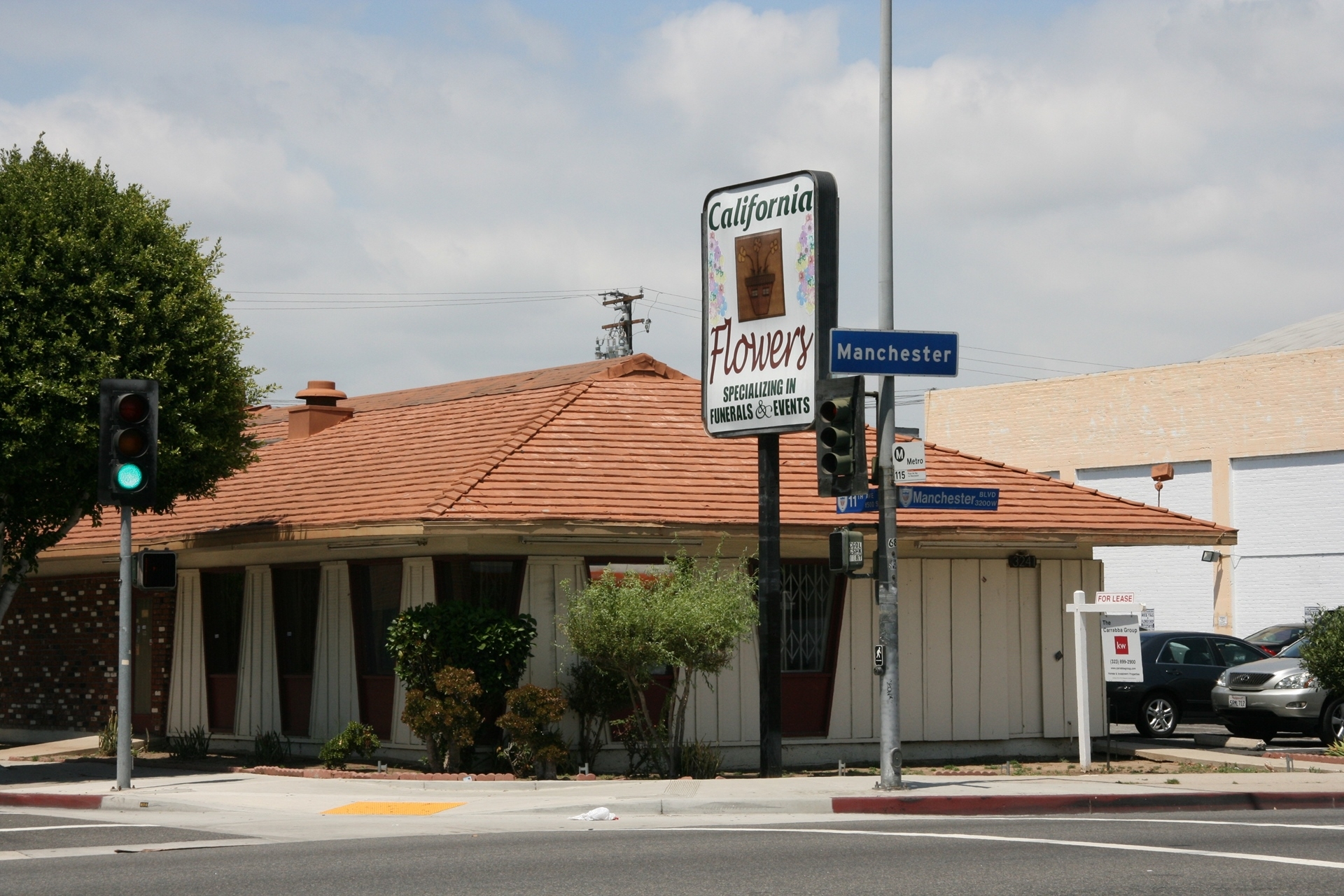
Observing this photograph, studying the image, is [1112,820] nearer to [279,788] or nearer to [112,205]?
[279,788]

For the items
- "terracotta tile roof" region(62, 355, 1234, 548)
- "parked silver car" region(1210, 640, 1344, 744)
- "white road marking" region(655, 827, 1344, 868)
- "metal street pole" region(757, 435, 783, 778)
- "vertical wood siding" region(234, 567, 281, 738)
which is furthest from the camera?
"parked silver car" region(1210, 640, 1344, 744)

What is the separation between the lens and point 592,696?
18516 millimetres

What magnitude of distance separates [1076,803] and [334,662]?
382 inches

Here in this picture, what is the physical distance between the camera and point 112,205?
61.4ft

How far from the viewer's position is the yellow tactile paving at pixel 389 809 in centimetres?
1525

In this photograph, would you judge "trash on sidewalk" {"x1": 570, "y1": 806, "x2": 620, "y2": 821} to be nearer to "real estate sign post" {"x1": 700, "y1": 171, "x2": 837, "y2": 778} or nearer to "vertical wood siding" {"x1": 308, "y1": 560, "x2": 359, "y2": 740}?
"real estate sign post" {"x1": 700, "y1": 171, "x2": 837, "y2": 778}

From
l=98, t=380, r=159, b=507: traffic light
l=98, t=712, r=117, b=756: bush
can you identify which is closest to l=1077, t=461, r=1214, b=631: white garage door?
l=98, t=712, r=117, b=756: bush

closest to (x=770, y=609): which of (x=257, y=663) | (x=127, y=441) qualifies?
(x=127, y=441)

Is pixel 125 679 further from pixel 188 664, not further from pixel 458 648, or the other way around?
pixel 188 664

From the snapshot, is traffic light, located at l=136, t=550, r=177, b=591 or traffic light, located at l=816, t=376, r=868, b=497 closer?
traffic light, located at l=816, t=376, r=868, b=497

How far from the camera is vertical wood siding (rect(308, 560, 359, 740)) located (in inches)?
805

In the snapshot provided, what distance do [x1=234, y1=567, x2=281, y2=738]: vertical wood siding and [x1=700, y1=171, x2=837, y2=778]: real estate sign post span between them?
718cm

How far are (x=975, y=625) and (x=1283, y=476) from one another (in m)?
26.9

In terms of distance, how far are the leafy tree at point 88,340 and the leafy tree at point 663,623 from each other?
5.06 metres
